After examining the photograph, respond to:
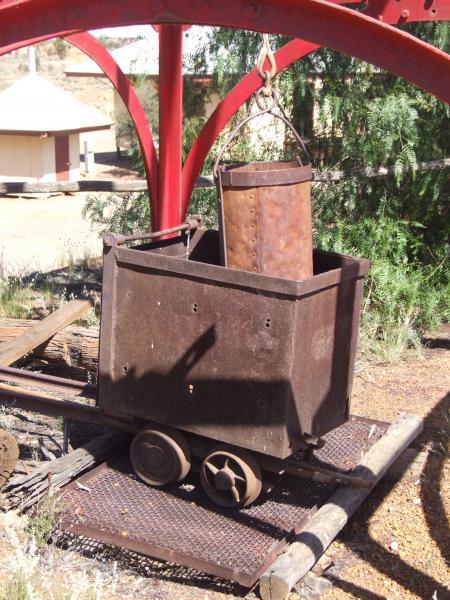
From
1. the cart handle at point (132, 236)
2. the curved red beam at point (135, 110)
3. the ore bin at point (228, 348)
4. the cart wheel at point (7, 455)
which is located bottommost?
the cart wheel at point (7, 455)

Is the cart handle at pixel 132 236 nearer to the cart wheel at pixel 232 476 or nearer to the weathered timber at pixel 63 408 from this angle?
the weathered timber at pixel 63 408

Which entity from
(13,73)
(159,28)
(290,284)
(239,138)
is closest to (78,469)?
(290,284)

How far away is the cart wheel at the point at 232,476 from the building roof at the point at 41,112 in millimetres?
15346

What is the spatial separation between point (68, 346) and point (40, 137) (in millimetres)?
13759

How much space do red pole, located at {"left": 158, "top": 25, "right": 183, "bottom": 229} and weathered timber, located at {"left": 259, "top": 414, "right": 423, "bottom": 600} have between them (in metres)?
2.36

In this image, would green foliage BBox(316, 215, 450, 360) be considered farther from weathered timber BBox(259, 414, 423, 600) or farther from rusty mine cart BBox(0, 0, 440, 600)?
rusty mine cart BBox(0, 0, 440, 600)

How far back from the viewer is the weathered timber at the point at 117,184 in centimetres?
753

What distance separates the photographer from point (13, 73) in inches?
1784

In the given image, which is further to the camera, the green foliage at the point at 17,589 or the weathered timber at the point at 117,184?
the weathered timber at the point at 117,184

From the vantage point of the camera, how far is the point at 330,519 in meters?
4.13

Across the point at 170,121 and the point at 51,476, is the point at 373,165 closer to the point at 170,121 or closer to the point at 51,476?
the point at 170,121

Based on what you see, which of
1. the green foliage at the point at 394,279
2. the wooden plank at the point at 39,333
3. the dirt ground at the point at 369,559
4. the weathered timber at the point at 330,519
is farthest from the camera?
the green foliage at the point at 394,279

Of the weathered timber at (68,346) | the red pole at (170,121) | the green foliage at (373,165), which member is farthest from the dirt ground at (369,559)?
the green foliage at (373,165)

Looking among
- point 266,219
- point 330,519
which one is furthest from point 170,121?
point 330,519
